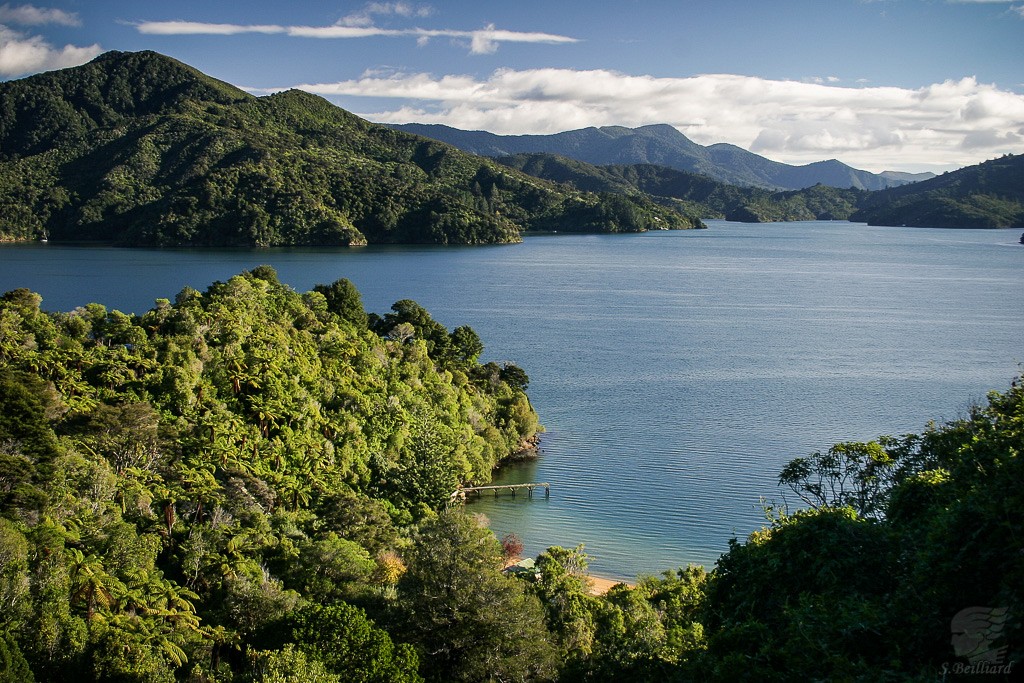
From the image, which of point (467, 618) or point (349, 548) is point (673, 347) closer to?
point (349, 548)

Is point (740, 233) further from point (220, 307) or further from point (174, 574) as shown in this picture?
point (174, 574)

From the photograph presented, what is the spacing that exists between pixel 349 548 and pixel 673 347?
135 ft

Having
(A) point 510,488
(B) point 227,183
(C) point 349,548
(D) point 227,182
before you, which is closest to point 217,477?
(C) point 349,548

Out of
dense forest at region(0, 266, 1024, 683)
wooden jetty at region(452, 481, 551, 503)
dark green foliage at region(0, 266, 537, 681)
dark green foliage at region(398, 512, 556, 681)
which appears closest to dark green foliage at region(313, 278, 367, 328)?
dark green foliage at region(0, 266, 537, 681)

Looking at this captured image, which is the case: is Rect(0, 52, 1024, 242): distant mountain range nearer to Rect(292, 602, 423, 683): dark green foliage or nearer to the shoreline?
the shoreline

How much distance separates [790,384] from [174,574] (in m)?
36.2

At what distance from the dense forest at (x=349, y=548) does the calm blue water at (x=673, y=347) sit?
460 centimetres

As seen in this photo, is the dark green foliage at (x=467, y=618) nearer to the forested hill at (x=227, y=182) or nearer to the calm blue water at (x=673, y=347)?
the calm blue water at (x=673, y=347)

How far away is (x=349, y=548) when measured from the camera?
19.6 m

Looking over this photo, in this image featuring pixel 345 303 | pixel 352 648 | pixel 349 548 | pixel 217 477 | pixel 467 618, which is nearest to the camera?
pixel 352 648

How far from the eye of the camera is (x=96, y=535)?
18.3m

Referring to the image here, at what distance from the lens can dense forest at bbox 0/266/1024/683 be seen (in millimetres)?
9508

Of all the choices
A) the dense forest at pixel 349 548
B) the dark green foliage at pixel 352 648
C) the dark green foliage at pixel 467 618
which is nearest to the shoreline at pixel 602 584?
the dense forest at pixel 349 548

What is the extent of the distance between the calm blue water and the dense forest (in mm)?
4596
